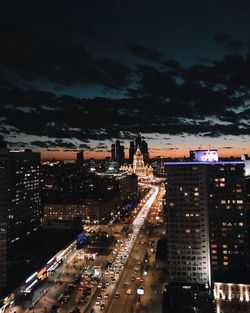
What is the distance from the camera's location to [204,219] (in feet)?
270

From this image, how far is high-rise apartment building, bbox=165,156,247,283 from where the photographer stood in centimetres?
8044

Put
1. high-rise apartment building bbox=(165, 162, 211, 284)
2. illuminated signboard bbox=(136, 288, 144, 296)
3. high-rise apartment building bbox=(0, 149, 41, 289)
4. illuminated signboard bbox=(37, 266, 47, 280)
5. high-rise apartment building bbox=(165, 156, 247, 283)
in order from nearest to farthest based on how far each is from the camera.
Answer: illuminated signboard bbox=(136, 288, 144, 296), high-rise apartment building bbox=(165, 156, 247, 283), high-rise apartment building bbox=(165, 162, 211, 284), illuminated signboard bbox=(37, 266, 47, 280), high-rise apartment building bbox=(0, 149, 41, 289)

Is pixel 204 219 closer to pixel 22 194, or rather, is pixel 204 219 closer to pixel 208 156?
pixel 208 156

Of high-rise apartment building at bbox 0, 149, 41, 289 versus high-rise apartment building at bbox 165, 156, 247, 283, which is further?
high-rise apartment building at bbox 0, 149, 41, 289

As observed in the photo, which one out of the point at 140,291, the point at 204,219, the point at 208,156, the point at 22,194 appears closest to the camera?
the point at 140,291

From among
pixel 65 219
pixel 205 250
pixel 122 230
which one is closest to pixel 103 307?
pixel 205 250

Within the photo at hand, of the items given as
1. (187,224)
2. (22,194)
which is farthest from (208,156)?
(22,194)

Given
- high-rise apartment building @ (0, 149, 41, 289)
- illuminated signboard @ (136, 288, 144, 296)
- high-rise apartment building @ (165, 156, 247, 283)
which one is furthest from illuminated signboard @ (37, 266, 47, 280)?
high-rise apartment building @ (165, 156, 247, 283)

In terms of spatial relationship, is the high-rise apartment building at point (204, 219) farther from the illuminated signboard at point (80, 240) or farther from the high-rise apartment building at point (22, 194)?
the high-rise apartment building at point (22, 194)

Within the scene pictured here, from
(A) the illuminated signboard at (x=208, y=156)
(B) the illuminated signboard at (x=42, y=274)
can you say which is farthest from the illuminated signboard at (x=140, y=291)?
(A) the illuminated signboard at (x=208, y=156)

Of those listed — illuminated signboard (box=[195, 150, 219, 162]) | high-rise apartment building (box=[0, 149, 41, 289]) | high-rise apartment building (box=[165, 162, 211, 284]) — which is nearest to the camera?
high-rise apartment building (box=[165, 162, 211, 284])

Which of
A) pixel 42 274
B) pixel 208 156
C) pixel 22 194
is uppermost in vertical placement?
pixel 208 156

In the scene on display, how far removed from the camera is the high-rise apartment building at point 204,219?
80.4m

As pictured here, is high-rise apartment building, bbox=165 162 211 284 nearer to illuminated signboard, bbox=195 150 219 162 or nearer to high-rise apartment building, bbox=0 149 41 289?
illuminated signboard, bbox=195 150 219 162
